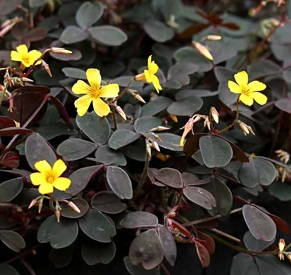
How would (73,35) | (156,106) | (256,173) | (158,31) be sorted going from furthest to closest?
(158,31) < (73,35) < (156,106) < (256,173)

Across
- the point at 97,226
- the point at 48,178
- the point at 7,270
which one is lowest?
the point at 7,270

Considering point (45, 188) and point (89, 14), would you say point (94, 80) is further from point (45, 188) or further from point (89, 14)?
point (89, 14)

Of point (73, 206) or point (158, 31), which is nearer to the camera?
point (73, 206)

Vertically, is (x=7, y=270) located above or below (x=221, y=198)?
below

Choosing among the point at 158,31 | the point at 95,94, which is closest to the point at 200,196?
the point at 95,94

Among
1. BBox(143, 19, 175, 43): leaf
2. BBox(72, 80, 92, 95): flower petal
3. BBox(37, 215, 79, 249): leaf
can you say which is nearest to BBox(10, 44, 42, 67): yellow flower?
BBox(72, 80, 92, 95): flower petal

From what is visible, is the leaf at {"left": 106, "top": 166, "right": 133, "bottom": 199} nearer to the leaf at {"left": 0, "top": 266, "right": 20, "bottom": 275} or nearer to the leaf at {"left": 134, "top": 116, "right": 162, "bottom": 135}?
the leaf at {"left": 134, "top": 116, "right": 162, "bottom": 135}

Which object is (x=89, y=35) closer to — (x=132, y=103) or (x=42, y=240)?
(x=132, y=103)

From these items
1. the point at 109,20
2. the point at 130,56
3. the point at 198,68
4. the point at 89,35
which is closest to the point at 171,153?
the point at 198,68
